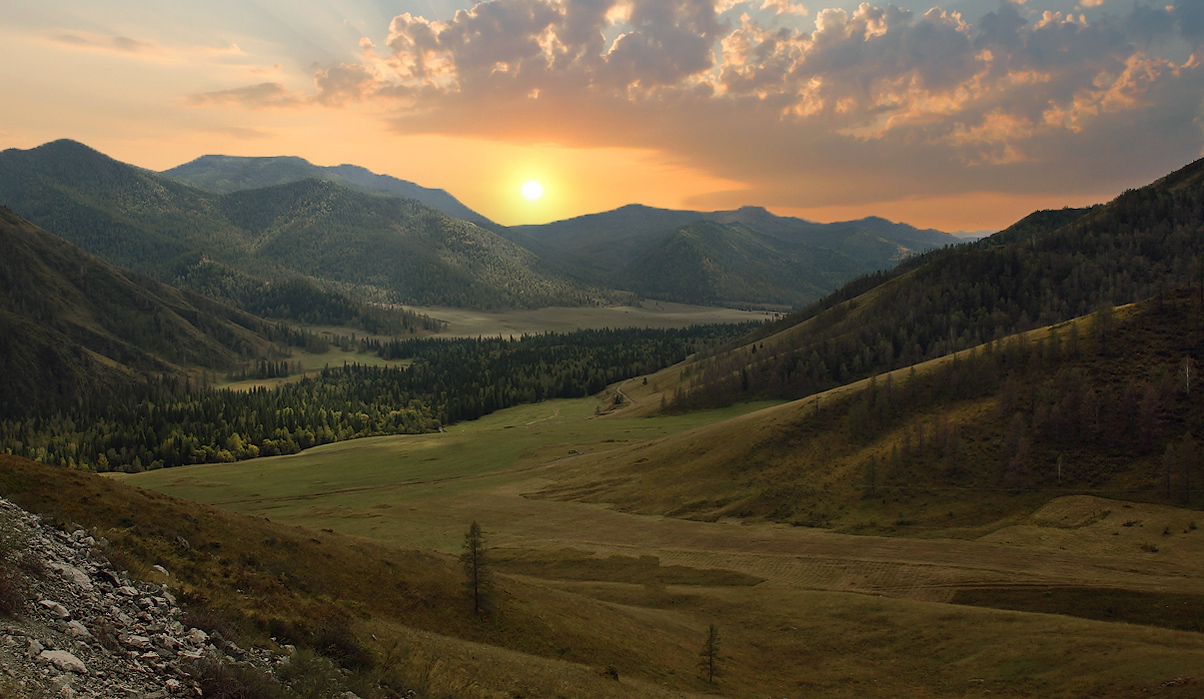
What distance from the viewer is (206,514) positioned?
4697cm

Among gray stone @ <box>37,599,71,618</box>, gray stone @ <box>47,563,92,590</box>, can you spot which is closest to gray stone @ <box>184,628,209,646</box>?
gray stone @ <box>37,599,71,618</box>

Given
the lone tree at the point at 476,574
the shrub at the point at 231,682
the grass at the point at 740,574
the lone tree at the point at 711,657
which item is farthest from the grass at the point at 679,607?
the shrub at the point at 231,682

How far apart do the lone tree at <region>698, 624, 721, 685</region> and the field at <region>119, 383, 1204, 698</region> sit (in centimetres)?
112

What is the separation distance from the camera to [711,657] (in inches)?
1912

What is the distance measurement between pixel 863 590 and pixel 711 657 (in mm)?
36798

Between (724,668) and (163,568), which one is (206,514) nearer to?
(163,568)

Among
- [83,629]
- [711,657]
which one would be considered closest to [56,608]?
[83,629]

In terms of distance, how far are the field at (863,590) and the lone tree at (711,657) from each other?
1120mm

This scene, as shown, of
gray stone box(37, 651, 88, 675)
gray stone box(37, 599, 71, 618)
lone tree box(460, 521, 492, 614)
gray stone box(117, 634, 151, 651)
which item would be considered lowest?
lone tree box(460, 521, 492, 614)

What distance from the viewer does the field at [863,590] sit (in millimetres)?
50781

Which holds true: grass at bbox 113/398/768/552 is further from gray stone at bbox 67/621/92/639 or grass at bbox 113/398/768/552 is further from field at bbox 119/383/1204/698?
gray stone at bbox 67/621/92/639

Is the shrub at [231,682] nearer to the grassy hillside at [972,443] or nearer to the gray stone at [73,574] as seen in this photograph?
the gray stone at [73,574]

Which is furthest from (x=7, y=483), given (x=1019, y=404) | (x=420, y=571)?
(x=1019, y=404)

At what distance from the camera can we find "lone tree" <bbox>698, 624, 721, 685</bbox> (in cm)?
4844
